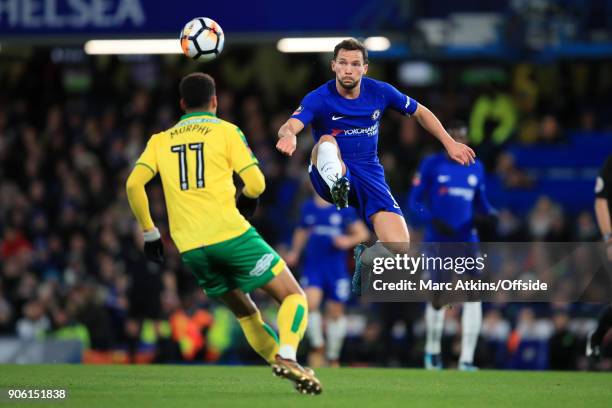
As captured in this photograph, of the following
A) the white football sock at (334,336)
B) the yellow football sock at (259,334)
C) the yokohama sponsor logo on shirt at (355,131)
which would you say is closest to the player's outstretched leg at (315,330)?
the white football sock at (334,336)

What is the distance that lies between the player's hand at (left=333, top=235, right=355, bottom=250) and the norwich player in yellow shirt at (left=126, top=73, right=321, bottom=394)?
19.1 feet

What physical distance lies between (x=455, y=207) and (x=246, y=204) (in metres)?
4.77

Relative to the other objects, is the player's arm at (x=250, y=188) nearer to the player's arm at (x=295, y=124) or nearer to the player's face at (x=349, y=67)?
the player's arm at (x=295, y=124)

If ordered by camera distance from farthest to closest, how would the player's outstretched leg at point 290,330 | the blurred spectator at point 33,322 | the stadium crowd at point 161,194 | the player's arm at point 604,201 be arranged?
the blurred spectator at point 33,322 < the stadium crowd at point 161,194 < the player's arm at point 604,201 < the player's outstretched leg at point 290,330

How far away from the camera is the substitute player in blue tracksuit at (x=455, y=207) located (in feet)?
41.1

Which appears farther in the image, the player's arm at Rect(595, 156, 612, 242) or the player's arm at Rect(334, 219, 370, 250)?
the player's arm at Rect(334, 219, 370, 250)

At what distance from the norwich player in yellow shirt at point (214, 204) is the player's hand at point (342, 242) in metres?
5.83

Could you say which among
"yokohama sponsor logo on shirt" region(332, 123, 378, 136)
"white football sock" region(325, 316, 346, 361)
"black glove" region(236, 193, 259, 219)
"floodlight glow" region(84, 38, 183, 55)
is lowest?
"white football sock" region(325, 316, 346, 361)

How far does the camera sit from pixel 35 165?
2050 cm

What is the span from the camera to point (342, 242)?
14.1 meters

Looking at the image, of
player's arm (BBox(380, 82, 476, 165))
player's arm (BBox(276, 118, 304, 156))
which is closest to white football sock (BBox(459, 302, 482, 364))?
player's arm (BBox(380, 82, 476, 165))

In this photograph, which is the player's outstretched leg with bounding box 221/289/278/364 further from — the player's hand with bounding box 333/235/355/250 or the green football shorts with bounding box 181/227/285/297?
the player's hand with bounding box 333/235/355/250

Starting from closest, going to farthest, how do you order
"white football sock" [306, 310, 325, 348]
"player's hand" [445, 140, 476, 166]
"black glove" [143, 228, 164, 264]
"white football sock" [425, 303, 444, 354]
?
"black glove" [143, 228, 164, 264] → "player's hand" [445, 140, 476, 166] → "white football sock" [425, 303, 444, 354] → "white football sock" [306, 310, 325, 348]

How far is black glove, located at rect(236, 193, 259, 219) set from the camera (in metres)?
8.12
